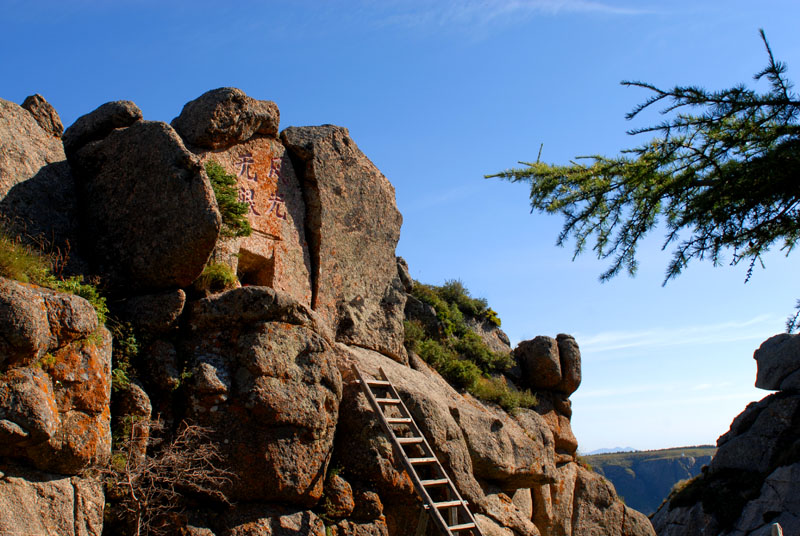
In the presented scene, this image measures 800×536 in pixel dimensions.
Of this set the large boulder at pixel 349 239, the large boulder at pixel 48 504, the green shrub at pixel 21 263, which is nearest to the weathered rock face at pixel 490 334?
the large boulder at pixel 349 239

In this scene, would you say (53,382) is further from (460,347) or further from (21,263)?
(460,347)

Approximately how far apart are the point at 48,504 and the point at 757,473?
26390mm

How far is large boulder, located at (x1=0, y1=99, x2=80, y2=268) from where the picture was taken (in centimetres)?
1011

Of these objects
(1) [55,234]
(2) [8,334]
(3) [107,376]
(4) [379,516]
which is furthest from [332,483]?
(1) [55,234]

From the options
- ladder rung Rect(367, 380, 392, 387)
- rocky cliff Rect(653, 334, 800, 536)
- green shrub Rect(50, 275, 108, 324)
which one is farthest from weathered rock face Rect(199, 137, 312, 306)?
rocky cliff Rect(653, 334, 800, 536)

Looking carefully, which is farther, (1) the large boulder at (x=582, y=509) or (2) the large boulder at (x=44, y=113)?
(1) the large boulder at (x=582, y=509)

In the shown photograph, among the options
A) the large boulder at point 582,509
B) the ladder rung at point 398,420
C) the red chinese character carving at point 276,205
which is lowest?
the large boulder at point 582,509

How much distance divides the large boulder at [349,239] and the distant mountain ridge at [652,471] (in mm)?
98843

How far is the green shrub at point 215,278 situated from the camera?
34.6ft

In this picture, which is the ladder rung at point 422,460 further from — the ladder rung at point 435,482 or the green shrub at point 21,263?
the green shrub at point 21,263

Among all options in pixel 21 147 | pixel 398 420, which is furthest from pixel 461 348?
pixel 21 147

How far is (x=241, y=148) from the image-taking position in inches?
515

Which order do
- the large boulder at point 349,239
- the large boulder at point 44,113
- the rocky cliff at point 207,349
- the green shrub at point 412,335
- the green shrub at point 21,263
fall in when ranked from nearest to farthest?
the rocky cliff at point 207,349, the green shrub at point 21,263, the large boulder at point 44,113, the large boulder at point 349,239, the green shrub at point 412,335

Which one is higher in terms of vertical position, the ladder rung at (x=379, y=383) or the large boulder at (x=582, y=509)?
the ladder rung at (x=379, y=383)
